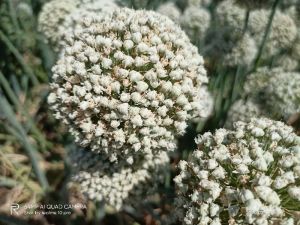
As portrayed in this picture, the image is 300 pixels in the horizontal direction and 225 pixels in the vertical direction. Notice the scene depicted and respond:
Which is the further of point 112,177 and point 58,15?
point 58,15

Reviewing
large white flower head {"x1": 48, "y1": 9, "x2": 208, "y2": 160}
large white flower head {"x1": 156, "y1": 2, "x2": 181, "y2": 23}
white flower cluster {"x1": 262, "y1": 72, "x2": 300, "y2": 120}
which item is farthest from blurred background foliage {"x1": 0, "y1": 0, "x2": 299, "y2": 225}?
large white flower head {"x1": 48, "y1": 9, "x2": 208, "y2": 160}

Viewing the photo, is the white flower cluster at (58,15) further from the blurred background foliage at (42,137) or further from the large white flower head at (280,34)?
the large white flower head at (280,34)

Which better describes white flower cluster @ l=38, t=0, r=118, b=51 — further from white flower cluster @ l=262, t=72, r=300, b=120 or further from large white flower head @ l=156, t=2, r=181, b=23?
white flower cluster @ l=262, t=72, r=300, b=120

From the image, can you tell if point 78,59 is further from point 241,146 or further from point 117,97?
point 241,146

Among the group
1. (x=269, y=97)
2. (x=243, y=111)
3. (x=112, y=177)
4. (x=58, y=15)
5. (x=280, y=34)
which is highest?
(x=280, y=34)

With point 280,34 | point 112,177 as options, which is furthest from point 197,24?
point 112,177

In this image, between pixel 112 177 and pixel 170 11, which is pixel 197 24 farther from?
pixel 112 177

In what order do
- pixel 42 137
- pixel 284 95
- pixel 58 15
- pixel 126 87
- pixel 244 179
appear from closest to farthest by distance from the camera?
1. pixel 244 179
2. pixel 126 87
3. pixel 284 95
4. pixel 58 15
5. pixel 42 137
